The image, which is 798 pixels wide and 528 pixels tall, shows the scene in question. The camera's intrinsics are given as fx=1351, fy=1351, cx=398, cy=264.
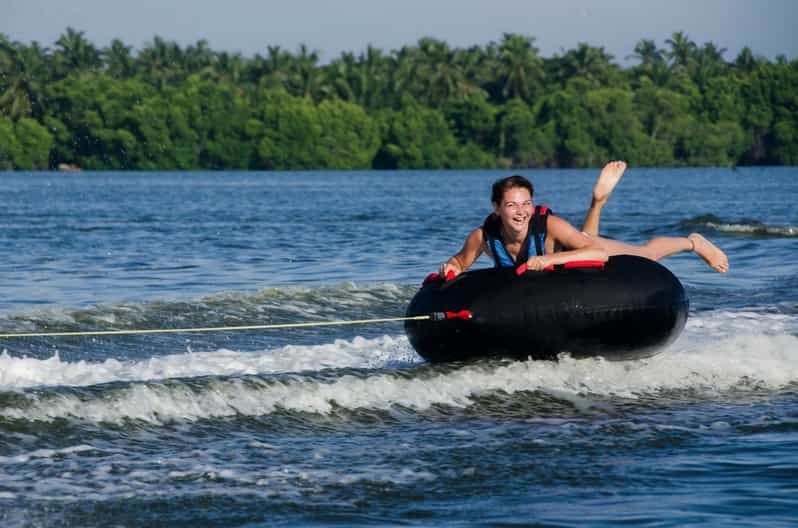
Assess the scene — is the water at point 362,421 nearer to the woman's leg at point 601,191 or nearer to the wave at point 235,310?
the wave at point 235,310

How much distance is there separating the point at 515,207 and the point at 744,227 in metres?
21.0

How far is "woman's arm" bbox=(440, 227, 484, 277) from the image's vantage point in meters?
9.45

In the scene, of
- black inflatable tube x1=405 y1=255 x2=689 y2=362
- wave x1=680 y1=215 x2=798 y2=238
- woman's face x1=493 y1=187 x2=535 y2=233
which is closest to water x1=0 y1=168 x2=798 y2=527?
black inflatable tube x1=405 y1=255 x2=689 y2=362

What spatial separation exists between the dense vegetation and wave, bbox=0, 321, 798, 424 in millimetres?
106153

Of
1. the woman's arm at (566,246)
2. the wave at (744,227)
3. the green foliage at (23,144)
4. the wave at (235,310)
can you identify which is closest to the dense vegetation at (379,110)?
the green foliage at (23,144)

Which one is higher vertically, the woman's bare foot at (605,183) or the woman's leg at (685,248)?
the woman's bare foot at (605,183)

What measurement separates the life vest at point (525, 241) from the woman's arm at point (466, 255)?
2.3 inches

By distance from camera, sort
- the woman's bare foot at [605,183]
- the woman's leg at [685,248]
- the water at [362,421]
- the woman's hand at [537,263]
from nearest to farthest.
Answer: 1. the water at [362,421]
2. the woman's hand at [537,263]
3. the woman's bare foot at [605,183]
4. the woman's leg at [685,248]

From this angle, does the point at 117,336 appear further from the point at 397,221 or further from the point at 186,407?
the point at 397,221

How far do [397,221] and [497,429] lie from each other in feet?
87.1

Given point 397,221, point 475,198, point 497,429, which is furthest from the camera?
point 475,198

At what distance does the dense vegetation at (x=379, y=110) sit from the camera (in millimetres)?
116125

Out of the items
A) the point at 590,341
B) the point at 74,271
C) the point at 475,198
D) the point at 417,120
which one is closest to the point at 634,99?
the point at 417,120

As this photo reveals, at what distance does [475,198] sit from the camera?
5616 cm
